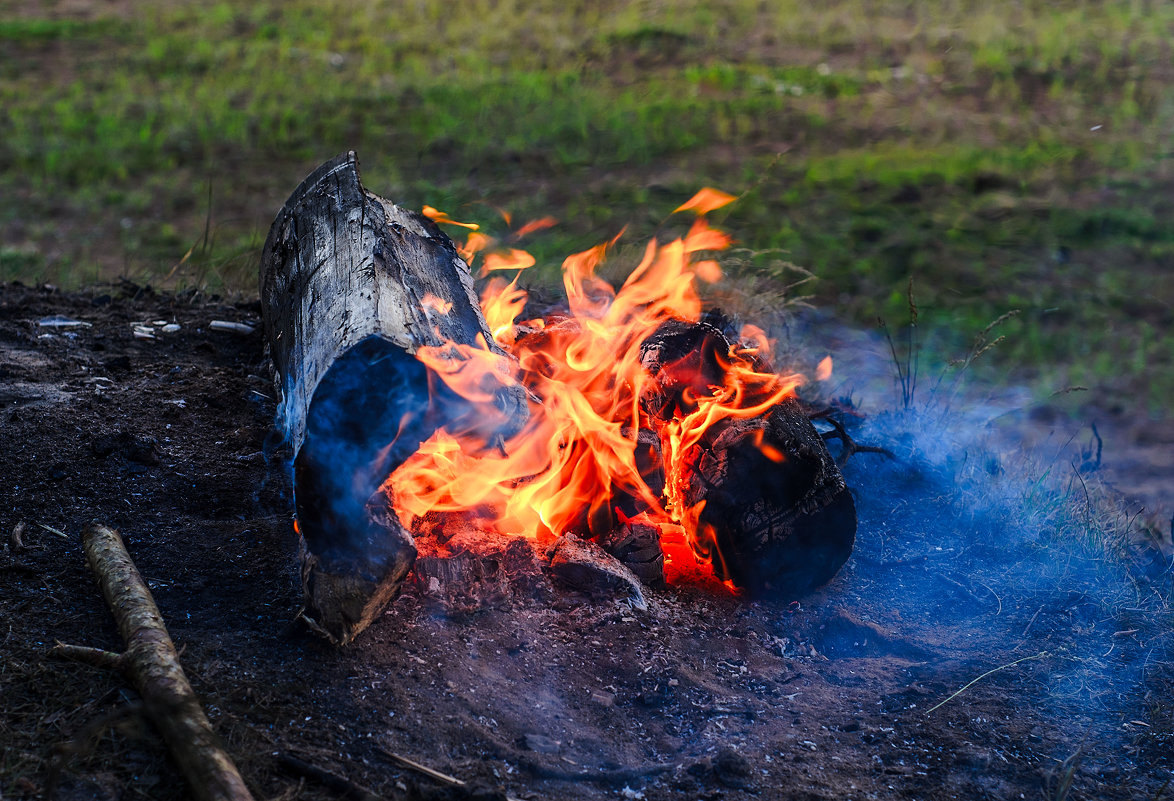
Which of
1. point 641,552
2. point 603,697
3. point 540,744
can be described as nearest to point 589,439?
point 641,552

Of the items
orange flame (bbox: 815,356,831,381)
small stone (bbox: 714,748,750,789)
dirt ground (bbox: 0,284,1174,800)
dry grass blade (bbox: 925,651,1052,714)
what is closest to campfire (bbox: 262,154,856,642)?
dirt ground (bbox: 0,284,1174,800)

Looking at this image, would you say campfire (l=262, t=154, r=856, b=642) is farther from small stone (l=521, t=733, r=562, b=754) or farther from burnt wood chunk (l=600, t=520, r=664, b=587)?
small stone (l=521, t=733, r=562, b=754)

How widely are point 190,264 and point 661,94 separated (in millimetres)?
7297

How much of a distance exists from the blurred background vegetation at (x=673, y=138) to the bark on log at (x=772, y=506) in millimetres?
2533

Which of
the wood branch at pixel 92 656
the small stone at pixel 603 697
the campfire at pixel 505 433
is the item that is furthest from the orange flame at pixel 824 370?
the wood branch at pixel 92 656

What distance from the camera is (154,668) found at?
2.33m

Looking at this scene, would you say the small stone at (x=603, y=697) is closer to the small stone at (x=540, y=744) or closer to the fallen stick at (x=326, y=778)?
the small stone at (x=540, y=744)

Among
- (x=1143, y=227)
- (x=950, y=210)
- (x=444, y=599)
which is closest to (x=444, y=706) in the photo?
(x=444, y=599)

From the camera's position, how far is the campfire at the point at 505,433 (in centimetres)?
251

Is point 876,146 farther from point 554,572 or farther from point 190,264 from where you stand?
point 554,572

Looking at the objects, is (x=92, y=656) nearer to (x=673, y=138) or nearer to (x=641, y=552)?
(x=641, y=552)

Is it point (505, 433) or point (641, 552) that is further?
point (641, 552)

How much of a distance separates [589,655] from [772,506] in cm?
83

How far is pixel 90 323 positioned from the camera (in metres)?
4.71
